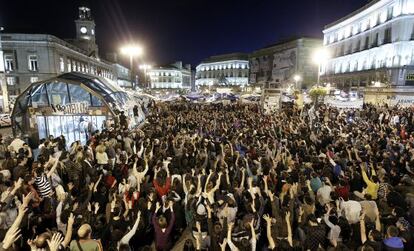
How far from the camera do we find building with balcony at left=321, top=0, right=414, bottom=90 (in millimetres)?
38125

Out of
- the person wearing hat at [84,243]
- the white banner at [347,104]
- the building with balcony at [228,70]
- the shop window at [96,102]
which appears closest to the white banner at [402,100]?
the white banner at [347,104]

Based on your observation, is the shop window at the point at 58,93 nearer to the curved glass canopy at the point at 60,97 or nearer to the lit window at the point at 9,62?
the curved glass canopy at the point at 60,97

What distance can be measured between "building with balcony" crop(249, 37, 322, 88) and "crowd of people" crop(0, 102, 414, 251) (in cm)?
5471

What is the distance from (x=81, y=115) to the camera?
15.5 metres

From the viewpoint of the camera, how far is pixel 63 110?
1524 cm

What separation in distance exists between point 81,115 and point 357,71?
45.4 meters

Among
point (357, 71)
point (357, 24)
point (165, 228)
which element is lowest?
point (165, 228)

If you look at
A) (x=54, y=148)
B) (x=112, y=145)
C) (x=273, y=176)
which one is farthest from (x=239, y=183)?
(x=54, y=148)

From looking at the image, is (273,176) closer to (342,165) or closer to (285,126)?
(342,165)

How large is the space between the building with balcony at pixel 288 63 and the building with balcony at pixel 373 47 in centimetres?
529

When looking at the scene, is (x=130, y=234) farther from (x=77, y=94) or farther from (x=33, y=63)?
(x=33, y=63)

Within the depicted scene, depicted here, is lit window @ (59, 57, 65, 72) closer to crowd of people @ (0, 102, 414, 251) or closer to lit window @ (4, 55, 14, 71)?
lit window @ (4, 55, 14, 71)

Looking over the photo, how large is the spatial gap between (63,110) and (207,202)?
1203 centimetres

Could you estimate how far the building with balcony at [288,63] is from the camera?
221 feet
